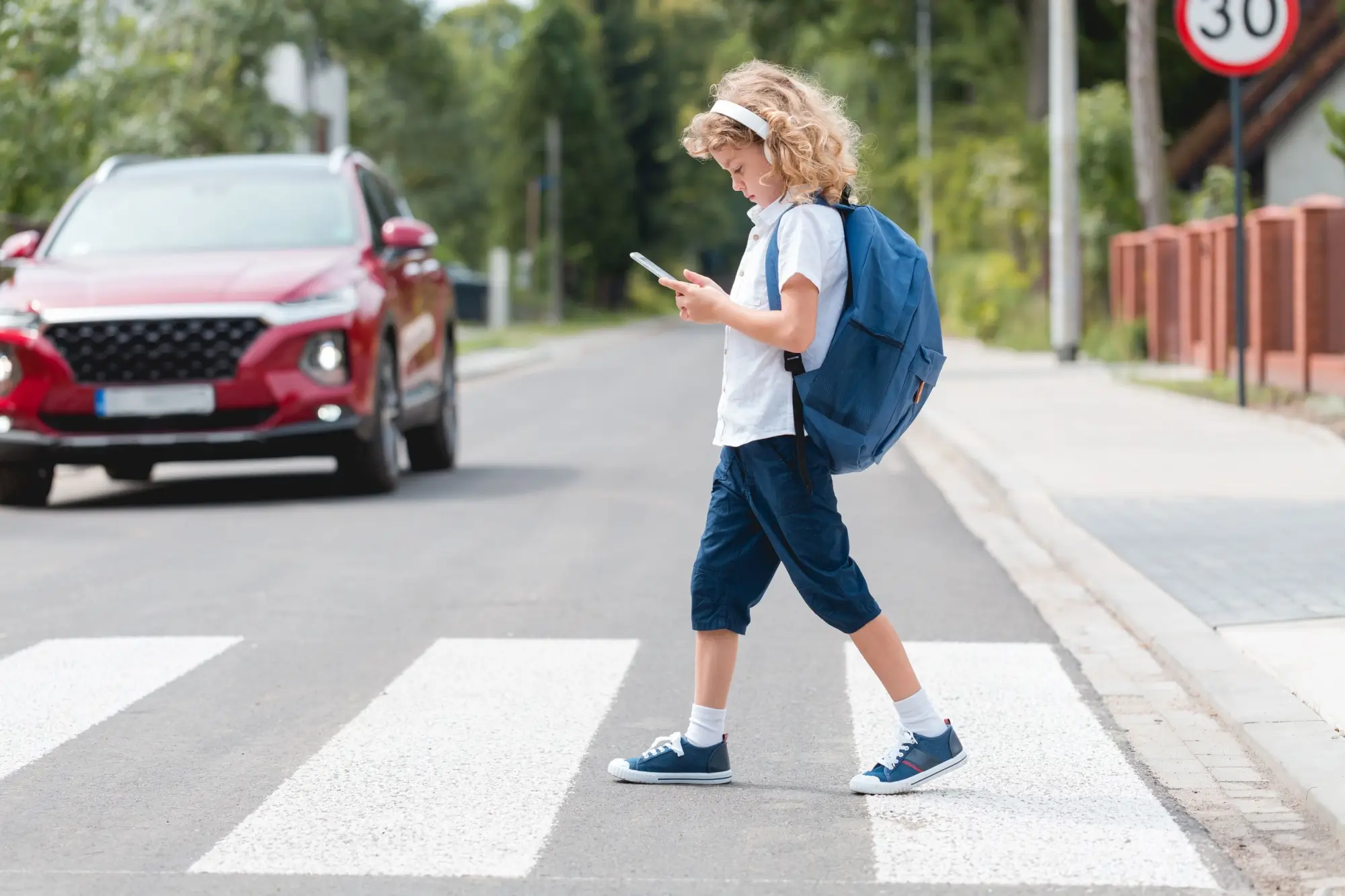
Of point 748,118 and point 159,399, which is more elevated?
point 748,118

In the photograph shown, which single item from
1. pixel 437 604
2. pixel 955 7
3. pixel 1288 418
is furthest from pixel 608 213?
pixel 437 604

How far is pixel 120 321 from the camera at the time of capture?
11.3 metres

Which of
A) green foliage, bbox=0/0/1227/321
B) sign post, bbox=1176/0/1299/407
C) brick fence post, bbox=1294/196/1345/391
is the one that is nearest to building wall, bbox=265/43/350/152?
green foliage, bbox=0/0/1227/321

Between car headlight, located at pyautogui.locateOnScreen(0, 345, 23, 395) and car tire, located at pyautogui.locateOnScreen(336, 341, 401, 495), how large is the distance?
5.70ft

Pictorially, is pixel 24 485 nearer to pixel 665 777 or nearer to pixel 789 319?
pixel 665 777

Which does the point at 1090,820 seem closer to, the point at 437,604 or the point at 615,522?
the point at 437,604

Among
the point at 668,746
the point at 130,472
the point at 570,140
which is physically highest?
the point at 570,140

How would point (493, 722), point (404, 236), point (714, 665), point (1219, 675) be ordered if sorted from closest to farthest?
point (714, 665)
point (493, 722)
point (1219, 675)
point (404, 236)

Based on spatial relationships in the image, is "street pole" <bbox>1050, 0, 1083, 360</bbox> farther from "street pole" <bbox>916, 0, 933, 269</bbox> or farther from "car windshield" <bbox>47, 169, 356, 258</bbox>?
"car windshield" <bbox>47, 169, 356, 258</bbox>

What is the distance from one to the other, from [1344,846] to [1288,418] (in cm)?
1141

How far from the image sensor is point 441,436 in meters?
13.9

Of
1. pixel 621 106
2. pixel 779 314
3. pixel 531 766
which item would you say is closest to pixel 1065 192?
pixel 531 766

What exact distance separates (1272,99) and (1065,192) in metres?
11.4

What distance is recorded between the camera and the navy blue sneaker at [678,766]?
17.3 feet
